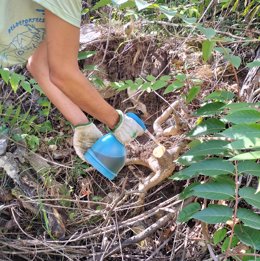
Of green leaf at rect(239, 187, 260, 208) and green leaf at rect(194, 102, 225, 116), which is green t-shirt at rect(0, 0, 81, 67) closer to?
green leaf at rect(194, 102, 225, 116)

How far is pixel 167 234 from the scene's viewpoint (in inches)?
75.6

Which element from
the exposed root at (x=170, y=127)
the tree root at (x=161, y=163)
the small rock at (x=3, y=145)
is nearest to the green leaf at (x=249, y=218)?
the tree root at (x=161, y=163)

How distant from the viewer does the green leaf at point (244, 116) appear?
132 centimetres

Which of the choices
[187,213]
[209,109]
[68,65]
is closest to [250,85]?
[209,109]

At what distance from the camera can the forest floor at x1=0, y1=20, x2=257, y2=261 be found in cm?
192

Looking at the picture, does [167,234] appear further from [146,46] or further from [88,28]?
[88,28]

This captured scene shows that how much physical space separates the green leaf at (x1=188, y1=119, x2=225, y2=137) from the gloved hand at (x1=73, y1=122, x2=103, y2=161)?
37 centimetres

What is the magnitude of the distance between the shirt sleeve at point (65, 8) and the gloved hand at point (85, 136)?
0.41 meters

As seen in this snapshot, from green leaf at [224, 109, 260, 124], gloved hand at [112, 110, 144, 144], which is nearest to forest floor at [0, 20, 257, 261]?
gloved hand at [112, 110, 144, 144]

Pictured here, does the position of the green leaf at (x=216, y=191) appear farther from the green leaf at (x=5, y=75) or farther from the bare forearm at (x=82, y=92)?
the green leaf at (x=5, y=75)

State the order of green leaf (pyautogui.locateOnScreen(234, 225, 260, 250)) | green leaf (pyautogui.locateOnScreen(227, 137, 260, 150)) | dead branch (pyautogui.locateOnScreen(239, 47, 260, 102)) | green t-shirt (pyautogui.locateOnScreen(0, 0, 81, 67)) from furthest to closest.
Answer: dead branch (pyautogui.locateOnScreen(239, 47, 260, 102)) → green t-shirt (pyautogui.locateOnScreen(0, 0, 81, 67)) → green leaf (pyautogui.locateOnScreen(234, 225, 260, 250)) → green leaf (pyautogui.locateOnScreen(227, 137, 260, 150))

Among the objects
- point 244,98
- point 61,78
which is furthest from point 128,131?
point 244,98

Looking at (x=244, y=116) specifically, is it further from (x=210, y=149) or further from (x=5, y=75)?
(x=5, y=75)

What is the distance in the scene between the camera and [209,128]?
1.68 m
